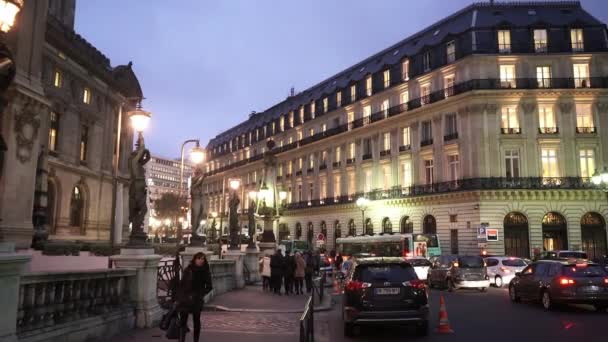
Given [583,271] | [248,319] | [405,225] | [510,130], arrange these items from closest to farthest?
[248,319]
[583,271]
[510,130]
[405,225]

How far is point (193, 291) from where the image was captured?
8.93 meters

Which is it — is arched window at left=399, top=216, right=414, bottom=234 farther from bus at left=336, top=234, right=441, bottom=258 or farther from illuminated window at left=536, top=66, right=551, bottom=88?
illuminated window at left=536, top=66, right=551, bottom=88

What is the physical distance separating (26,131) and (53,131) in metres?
12.6

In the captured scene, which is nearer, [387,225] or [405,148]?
[405,148]

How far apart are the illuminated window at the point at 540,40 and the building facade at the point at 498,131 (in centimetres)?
9

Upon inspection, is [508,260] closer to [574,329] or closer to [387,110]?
[574,329]

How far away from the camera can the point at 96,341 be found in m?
9.02

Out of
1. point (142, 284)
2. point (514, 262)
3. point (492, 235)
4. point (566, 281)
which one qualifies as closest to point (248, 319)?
point (142, 284)

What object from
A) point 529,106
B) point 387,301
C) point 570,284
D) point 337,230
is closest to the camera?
point 387,301

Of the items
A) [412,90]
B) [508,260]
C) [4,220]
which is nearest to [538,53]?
[412,90]

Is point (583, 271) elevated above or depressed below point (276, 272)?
above

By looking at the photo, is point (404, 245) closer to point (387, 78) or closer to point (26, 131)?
point (387, 78)

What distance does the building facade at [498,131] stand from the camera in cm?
4078

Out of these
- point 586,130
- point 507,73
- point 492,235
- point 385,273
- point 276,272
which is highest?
point 507,73
